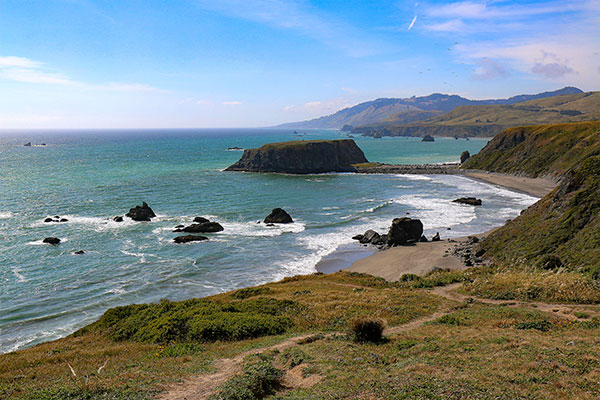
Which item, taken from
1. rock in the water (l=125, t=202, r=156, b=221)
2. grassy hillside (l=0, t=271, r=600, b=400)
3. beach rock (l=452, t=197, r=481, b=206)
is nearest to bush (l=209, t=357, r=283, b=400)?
grassy hillside (l=0, t=271, r=600, b=400)

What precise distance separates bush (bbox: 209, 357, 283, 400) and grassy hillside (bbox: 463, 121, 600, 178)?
11051cm

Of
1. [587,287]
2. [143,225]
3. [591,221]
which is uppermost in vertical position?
→ [591,221]

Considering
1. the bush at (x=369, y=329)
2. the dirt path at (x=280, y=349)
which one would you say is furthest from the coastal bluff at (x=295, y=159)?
the bush at (x=369, y=329)

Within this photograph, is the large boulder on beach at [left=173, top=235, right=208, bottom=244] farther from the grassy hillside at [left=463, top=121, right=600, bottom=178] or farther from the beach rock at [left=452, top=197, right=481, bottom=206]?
the grassy hillside at [left=463, top=121, right=600, bottom=178]

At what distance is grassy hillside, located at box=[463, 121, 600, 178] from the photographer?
105 meters

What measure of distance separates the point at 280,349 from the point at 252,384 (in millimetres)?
5409

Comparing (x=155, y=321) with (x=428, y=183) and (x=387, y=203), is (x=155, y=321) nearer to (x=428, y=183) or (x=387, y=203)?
(x=387, y=203)

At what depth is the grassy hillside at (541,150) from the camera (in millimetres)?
105438

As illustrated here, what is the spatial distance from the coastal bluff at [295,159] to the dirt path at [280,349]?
116 m

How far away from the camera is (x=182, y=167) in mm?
153250

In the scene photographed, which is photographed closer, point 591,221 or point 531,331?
point 531,331

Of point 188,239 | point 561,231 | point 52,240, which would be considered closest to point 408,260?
point 561,231

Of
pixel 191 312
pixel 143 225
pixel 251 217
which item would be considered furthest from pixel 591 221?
pixel 143 225

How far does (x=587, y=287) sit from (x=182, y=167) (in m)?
145
